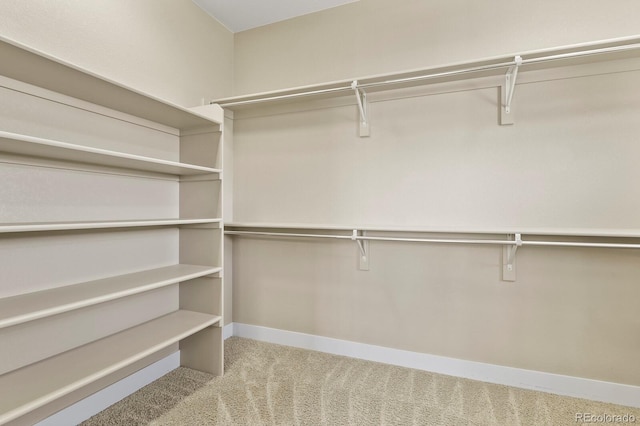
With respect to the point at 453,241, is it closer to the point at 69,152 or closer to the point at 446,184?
the point at 446,184

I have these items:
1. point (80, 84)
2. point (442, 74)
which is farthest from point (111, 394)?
point (442, 74)

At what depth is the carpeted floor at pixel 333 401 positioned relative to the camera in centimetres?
162

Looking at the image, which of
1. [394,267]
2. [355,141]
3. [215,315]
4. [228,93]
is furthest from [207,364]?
[228,93]

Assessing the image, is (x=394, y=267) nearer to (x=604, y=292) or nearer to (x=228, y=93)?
(x=604, y=292)

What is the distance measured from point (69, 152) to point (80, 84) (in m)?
0.33

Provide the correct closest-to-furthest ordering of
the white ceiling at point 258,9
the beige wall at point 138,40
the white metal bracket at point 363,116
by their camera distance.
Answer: the beige wall at point 138,40
the white metal bracket at point 363,116
the white ceiling at point 258,9

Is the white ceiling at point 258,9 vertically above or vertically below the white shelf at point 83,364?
above

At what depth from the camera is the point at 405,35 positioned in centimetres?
215

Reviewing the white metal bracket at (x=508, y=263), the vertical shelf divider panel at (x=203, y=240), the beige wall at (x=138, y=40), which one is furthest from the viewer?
the vertical shelf divider panel at (x=203, y=240)

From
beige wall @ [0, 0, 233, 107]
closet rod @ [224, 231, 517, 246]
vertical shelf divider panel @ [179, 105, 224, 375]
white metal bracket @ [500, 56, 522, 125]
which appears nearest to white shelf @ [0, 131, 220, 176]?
vertical shelf divider panel @ [179, 105, 224, 375]

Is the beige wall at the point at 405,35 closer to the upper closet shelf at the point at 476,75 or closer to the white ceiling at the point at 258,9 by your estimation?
the white ceiling at the point at 258,9

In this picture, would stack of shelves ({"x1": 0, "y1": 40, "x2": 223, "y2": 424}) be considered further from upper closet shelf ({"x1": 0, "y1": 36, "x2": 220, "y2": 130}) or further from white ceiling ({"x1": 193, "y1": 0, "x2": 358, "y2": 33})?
white ceiling ({"x1": 193, "y1": 0, "x2": 358, "y2": 33})

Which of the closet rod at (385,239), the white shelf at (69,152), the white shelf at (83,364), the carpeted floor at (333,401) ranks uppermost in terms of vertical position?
the white shelf at (69,152)

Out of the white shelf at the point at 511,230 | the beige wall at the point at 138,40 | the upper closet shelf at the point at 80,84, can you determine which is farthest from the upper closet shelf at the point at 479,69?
the white shelf at the point at 511,230
